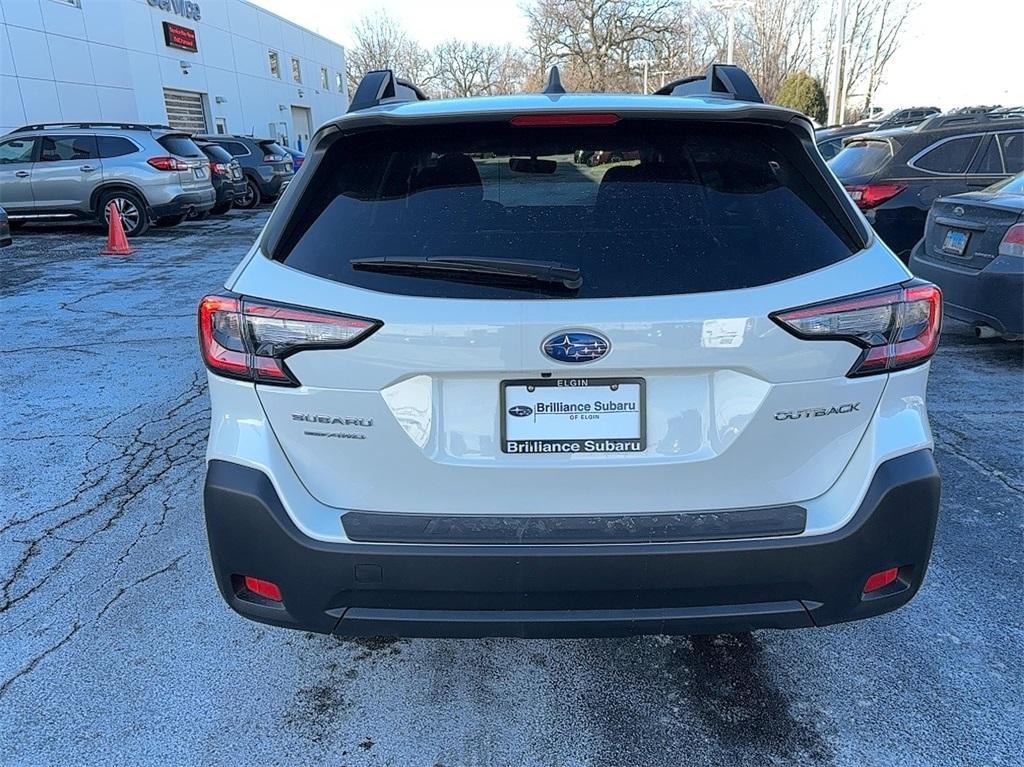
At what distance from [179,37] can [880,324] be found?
1262 inches

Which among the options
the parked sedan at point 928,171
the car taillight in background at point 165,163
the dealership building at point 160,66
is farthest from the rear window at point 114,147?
the parked sedan at point 928,171

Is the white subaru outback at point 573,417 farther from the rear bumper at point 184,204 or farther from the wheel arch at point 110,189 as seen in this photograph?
the wheel arch at point 110,189

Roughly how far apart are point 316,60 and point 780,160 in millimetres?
48213

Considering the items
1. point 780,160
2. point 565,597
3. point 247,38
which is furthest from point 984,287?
point 247,38

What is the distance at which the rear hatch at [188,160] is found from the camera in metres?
14.6

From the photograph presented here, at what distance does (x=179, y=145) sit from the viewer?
15.1 meters

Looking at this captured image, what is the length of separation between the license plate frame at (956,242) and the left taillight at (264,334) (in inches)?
222

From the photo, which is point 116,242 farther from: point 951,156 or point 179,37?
point 179,37

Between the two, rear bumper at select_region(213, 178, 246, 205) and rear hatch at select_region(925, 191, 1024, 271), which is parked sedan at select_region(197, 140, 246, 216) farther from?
rear hatch at select_region(925, 191, 1024, 271)

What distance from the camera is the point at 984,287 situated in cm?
560

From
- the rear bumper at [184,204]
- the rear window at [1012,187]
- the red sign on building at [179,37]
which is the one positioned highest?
the red sign on building at [179,37]

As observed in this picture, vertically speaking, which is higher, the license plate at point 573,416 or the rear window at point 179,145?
the rear window at point 179,145

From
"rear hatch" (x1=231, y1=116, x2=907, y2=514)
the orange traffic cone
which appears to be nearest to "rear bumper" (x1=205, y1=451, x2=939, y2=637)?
"rear hatch" (x1=231, y1=116, x2=907, y2=514)

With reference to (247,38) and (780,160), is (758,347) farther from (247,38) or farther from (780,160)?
(247,38)
